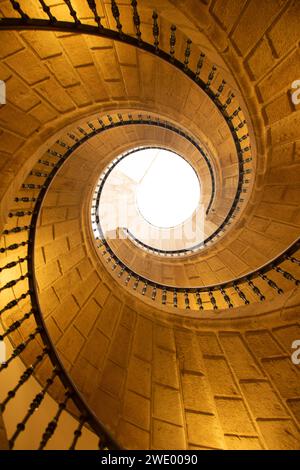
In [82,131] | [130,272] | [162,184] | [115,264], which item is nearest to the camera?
[82,131]

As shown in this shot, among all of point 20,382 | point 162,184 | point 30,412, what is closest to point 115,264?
point 20,382

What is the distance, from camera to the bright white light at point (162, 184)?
39.0 ft

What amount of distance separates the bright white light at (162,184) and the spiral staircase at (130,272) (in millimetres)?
6641

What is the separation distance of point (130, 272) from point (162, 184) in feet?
28.8

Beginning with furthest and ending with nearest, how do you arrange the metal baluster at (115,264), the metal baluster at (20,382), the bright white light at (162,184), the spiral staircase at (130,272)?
the bright white light at (162,184) < the metal baluster at (115,264) < the spiral staircase at (130,272) < the metal baluster at (20,382)

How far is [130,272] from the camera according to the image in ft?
17.7

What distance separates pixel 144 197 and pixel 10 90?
9812 mm

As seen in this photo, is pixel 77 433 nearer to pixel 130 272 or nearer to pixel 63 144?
pixel 130 272

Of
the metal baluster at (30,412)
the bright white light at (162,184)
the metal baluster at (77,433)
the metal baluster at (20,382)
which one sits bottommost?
the metal baluster at (77,433)

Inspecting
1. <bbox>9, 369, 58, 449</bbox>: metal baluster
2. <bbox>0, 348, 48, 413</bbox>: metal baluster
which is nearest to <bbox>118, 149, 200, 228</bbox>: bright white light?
<bbox>0, 348, 48, 413</bbox>: metal baluster

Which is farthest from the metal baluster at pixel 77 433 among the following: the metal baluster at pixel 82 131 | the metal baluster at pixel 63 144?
the metal baluster at pixel 82 131

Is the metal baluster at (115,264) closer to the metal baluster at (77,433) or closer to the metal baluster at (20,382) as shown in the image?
the metal baluster at (20,382)

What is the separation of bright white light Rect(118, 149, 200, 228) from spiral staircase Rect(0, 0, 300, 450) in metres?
6.64

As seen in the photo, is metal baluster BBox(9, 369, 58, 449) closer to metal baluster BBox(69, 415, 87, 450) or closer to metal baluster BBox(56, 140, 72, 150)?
metal baluster BBox(69, 415, 87, 450)
